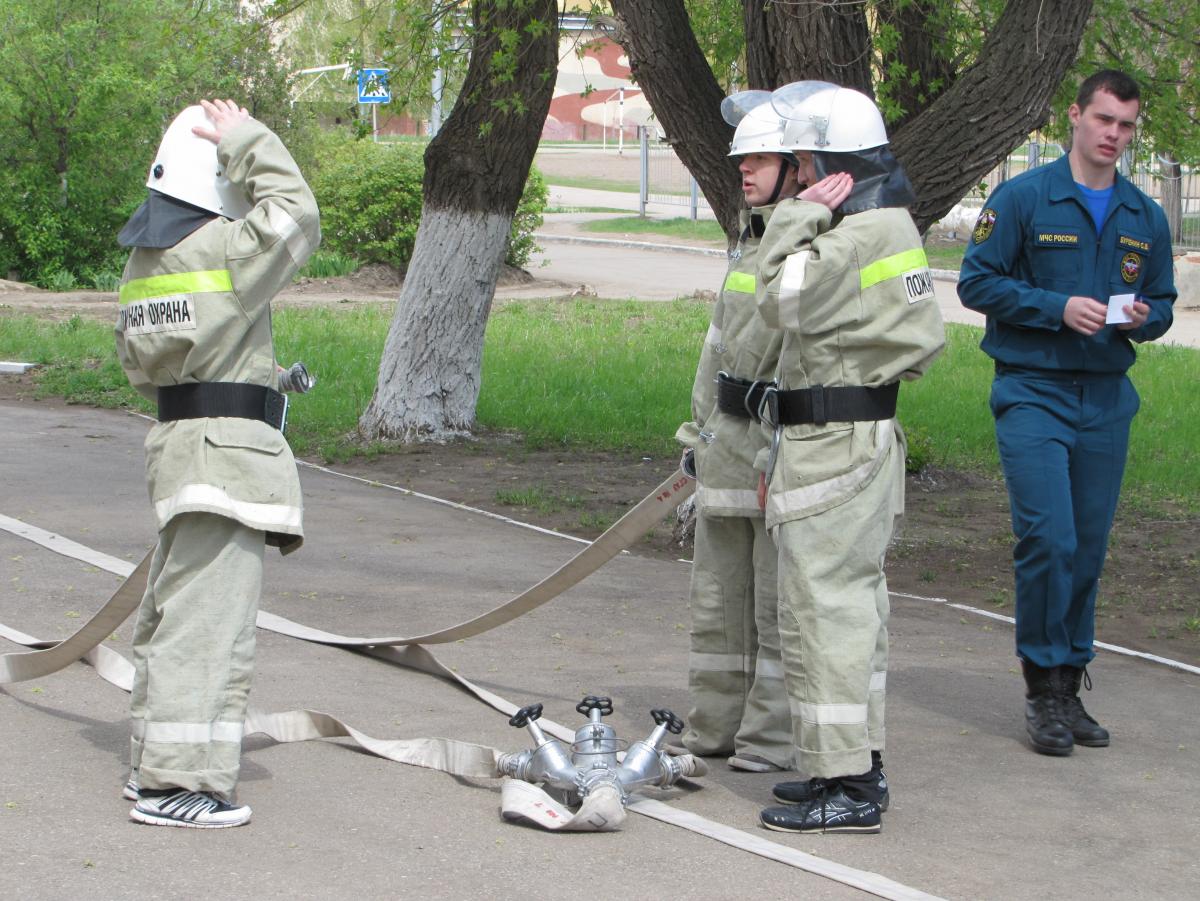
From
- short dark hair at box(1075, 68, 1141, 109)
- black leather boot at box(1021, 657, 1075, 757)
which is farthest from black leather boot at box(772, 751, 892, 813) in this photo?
short dark hair at box(1075, 68, 1141, 109)

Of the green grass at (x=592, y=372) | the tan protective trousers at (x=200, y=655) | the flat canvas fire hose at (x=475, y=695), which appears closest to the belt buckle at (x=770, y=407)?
the flat canvas fire hose at (x=475, y=695)

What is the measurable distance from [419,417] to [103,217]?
1089cm

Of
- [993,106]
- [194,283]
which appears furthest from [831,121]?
[993,106]

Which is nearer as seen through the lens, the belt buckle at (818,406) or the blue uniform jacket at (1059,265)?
the belt buckle at (818,406)

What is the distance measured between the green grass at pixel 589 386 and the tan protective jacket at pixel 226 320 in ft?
16.9

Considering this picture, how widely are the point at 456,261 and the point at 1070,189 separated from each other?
20.3ft

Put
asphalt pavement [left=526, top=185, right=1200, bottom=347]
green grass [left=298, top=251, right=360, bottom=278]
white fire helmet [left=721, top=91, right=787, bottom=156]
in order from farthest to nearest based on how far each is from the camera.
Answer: green grass [left=298, top=251, right=360, bottom=278], asphalt pavement [left=526, top=185, right=1200, bottom=347], white fire helmet [left=721, top=91, right=787, bottom=156]

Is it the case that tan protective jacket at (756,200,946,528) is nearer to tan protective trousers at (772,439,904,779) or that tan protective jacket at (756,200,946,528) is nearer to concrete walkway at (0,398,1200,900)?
tan protective trousers at (772,439,904,779)

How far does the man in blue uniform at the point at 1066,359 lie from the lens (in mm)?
5094

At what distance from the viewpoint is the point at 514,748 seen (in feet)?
16.1

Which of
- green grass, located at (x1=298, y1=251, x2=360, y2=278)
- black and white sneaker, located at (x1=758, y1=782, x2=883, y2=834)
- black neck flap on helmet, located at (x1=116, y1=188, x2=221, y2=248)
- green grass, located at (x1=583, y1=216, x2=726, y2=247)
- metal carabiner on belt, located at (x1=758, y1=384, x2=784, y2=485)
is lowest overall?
black and white sneaker, located at (x1=758, y1=782, x2=883, y2=834)

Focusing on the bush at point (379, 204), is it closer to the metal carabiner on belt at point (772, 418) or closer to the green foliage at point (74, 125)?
the green foliage at point (74, 125)

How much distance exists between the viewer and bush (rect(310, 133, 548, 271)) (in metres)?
20.4

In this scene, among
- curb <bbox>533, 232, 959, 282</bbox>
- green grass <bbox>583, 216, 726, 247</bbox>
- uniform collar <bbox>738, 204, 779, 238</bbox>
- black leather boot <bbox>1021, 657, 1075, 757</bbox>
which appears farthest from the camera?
green grass <bbox>583, 216, 726, 247</bbox>
